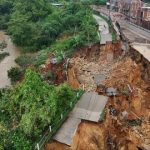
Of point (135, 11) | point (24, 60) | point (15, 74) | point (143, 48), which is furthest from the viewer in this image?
point (135, 11)

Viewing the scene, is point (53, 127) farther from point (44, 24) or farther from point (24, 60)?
point (44, 24)

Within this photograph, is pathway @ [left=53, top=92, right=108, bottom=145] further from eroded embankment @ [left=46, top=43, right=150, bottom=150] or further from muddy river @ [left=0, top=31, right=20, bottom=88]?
muddy river @ [left=0, top=31, right=20, bottom=88]

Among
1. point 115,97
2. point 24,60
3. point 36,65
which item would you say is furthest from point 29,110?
point 24,60

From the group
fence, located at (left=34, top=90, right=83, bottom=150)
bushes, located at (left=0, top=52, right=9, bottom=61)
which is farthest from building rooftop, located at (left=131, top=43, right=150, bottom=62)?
bushes, located at (left=0, top=52, right=9, bottom=61)

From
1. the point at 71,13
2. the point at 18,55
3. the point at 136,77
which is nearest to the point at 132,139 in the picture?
the point at 136,77

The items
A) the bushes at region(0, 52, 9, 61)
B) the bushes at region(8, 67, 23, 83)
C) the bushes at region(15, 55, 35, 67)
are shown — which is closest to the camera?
the bushes at region(8, 67, 23, 83)

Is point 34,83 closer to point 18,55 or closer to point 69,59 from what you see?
point 69,59
